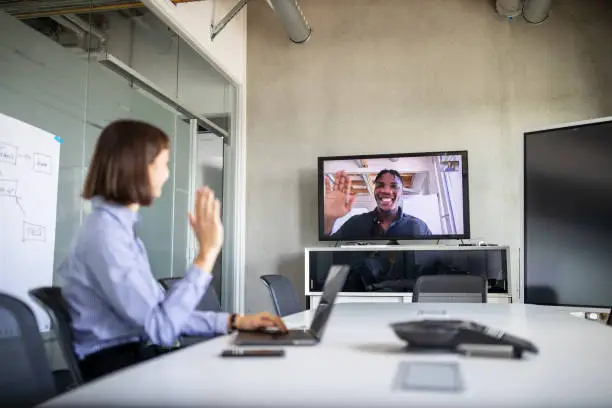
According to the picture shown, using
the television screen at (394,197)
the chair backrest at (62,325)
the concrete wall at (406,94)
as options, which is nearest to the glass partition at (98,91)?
the chair backrest at (62,325)

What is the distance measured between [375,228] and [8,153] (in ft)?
10.7

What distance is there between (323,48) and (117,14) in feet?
8.24

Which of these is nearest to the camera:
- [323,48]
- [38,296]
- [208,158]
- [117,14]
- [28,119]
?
[38,296]

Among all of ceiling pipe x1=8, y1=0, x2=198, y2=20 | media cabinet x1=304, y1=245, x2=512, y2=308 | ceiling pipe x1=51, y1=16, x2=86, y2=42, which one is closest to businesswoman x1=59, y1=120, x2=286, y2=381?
ceiling pipe x1=8, y1=0, x2=198, y2=20

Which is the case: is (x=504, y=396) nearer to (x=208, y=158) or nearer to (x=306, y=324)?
(x=306, y=324)

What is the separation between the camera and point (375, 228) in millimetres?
5066

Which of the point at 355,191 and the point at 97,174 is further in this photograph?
the point at 355,191

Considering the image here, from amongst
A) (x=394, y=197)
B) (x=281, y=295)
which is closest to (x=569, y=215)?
(x=394, y=197)

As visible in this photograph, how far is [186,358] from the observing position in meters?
1.23

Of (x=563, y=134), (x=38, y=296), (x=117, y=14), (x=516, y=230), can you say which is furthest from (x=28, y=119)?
(x=516, y=230)

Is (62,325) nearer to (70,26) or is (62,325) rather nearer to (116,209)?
(116,209)

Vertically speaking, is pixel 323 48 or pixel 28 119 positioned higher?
pixel 323 48

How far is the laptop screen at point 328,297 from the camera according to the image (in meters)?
1.55

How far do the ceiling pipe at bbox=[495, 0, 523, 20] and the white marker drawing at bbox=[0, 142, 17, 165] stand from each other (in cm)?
440
